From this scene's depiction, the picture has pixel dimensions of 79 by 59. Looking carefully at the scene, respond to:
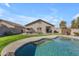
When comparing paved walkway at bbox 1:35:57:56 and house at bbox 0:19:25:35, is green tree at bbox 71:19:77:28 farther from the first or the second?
house at bbox 0:19:25:35

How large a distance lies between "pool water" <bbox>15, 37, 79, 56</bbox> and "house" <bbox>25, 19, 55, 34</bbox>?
117 millimetres

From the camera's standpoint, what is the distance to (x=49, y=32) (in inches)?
84.6

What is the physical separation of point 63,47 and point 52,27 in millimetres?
234

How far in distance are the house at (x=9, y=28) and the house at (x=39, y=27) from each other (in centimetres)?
7

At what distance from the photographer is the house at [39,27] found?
2.11m

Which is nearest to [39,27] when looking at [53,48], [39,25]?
[39,25]

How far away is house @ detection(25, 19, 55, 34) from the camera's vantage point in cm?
211

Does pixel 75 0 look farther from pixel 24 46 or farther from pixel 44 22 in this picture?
pixel 24 46

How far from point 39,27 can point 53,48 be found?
0.27 metres

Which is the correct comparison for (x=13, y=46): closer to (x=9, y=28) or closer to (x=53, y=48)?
(x=9, y=28)

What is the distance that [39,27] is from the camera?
2156 mm

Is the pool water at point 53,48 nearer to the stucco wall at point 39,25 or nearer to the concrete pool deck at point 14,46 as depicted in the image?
the concrete pool deck at point 14,46

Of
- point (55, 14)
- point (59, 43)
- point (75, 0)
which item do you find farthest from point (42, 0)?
point (59, 43)

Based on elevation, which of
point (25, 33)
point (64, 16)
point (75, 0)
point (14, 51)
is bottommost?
point (14, 51)
